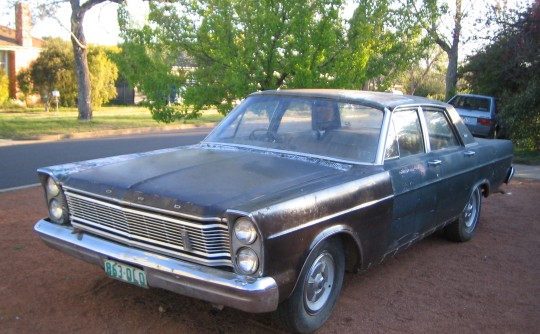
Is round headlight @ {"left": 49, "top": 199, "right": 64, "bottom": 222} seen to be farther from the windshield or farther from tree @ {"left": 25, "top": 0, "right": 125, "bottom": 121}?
tree @ {"left": 25, "top": 0, "right": 125, "bottom": 121}

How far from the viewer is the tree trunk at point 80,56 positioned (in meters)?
19.3

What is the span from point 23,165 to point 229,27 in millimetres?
5942

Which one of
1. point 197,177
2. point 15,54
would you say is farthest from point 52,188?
point 15,54

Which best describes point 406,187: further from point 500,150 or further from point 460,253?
point 500,150

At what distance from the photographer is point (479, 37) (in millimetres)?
16656

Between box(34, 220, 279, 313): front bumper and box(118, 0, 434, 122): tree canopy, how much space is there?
3776mm

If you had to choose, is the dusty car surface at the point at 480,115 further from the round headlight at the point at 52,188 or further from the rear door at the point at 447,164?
the round headlight at the point at 52,188

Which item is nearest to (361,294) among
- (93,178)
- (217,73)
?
(93,178)

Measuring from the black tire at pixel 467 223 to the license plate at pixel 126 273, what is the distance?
3624mm

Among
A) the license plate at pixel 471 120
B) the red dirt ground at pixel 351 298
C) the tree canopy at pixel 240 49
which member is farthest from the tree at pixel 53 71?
the red dirt ground at pixel 351 298

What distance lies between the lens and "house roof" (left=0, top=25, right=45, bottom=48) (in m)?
28.1

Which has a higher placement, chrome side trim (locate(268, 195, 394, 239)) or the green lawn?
chrome side trim (locate(268, 195, 394, 239))

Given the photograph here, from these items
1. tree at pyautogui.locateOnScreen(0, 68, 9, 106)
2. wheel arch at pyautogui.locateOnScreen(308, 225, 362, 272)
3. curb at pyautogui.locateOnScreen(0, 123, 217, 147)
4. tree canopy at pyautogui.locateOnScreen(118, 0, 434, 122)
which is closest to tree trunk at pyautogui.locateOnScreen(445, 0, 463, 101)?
curb at pyautogui.locateOnScreen(0, 123, 217, 147)

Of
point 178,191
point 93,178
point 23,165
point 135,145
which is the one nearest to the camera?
point 178,191
